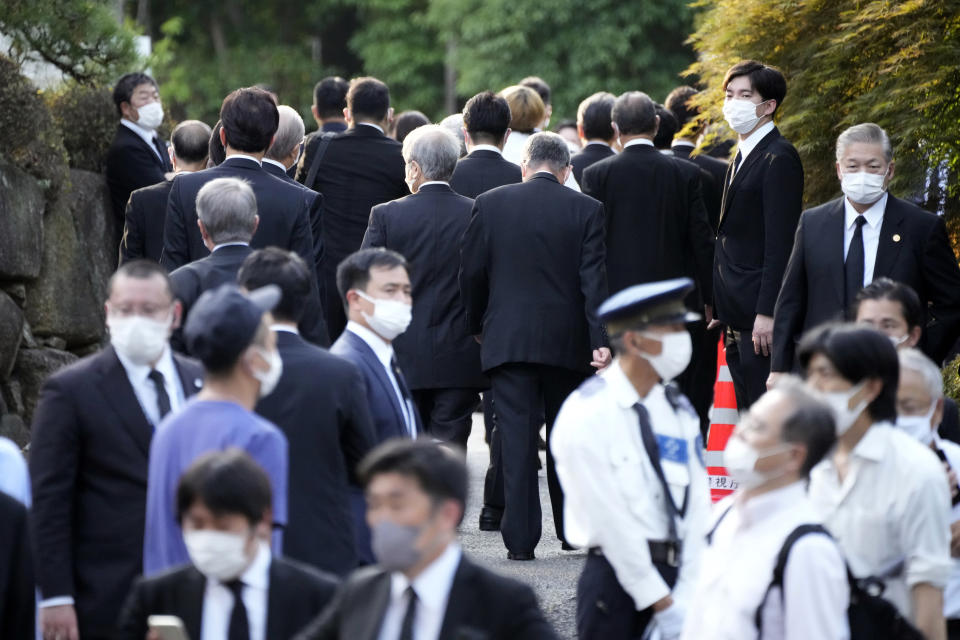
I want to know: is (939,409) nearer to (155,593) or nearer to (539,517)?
(155,593)

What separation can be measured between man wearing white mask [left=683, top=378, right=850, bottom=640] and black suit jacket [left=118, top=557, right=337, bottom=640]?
1.01 metres

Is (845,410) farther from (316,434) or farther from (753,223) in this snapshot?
(753,223)

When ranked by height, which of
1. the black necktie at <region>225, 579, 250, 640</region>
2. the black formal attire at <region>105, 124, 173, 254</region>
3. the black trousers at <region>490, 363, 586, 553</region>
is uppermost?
the black formal attire at <region>105, 124, 173, 254</region>

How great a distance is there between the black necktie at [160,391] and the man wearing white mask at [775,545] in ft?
5.59

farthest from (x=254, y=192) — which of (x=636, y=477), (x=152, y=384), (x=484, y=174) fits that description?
(x=636, y=477)

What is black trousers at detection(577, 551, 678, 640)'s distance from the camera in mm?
4840

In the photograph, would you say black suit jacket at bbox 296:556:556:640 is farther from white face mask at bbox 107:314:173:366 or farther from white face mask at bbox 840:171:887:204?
white face mask at bbox 840:171:887:204

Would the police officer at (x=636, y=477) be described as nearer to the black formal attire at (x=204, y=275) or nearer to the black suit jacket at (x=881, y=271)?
the black formal attire at (x=204, y=275)

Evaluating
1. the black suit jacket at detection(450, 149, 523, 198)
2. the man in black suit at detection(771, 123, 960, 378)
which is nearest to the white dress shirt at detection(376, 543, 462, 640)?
the man in black suit at detection(771, 123, 960, 378)

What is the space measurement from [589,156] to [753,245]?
2.12 meters

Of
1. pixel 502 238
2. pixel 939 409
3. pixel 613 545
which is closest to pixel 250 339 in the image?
pixel 613 545

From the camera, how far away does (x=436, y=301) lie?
8.73 meters

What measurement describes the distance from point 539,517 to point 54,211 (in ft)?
13.8

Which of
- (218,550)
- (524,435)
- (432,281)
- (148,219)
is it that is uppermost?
(148,219)
